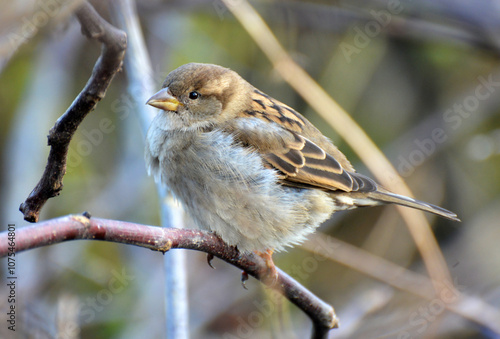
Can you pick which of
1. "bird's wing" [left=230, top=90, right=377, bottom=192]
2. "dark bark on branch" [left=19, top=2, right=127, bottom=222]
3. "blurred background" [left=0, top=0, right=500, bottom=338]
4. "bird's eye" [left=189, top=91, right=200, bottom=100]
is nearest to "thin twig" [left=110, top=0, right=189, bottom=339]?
"bird's eye" [left=189, top=91, right=200, bottom=100]

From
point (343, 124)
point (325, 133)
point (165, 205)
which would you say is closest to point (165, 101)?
point (165, 205)

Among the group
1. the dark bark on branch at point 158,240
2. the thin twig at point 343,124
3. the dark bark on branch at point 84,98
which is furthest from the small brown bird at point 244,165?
the dark bark on branch at point 84,98

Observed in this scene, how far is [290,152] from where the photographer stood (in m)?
3.23

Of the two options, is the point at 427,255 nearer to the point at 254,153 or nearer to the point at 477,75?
the point at 254,153

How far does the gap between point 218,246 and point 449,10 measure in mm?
3144

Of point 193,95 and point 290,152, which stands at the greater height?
point 193,95

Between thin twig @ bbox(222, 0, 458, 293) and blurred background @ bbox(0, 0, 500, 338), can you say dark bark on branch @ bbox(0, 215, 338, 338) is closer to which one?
blurred background @ bbox(0, 0, 500, 338)

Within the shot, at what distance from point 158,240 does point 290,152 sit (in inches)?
59.6

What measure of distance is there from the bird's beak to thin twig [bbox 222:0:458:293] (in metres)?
1.01

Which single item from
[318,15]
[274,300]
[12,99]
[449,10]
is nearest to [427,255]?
[274,300]

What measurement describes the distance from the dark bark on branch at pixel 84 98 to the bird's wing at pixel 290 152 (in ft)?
4.89

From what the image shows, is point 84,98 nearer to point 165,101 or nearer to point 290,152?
point 165,101

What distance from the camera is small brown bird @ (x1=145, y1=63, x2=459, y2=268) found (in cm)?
297

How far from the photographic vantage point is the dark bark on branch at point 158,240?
144cm
